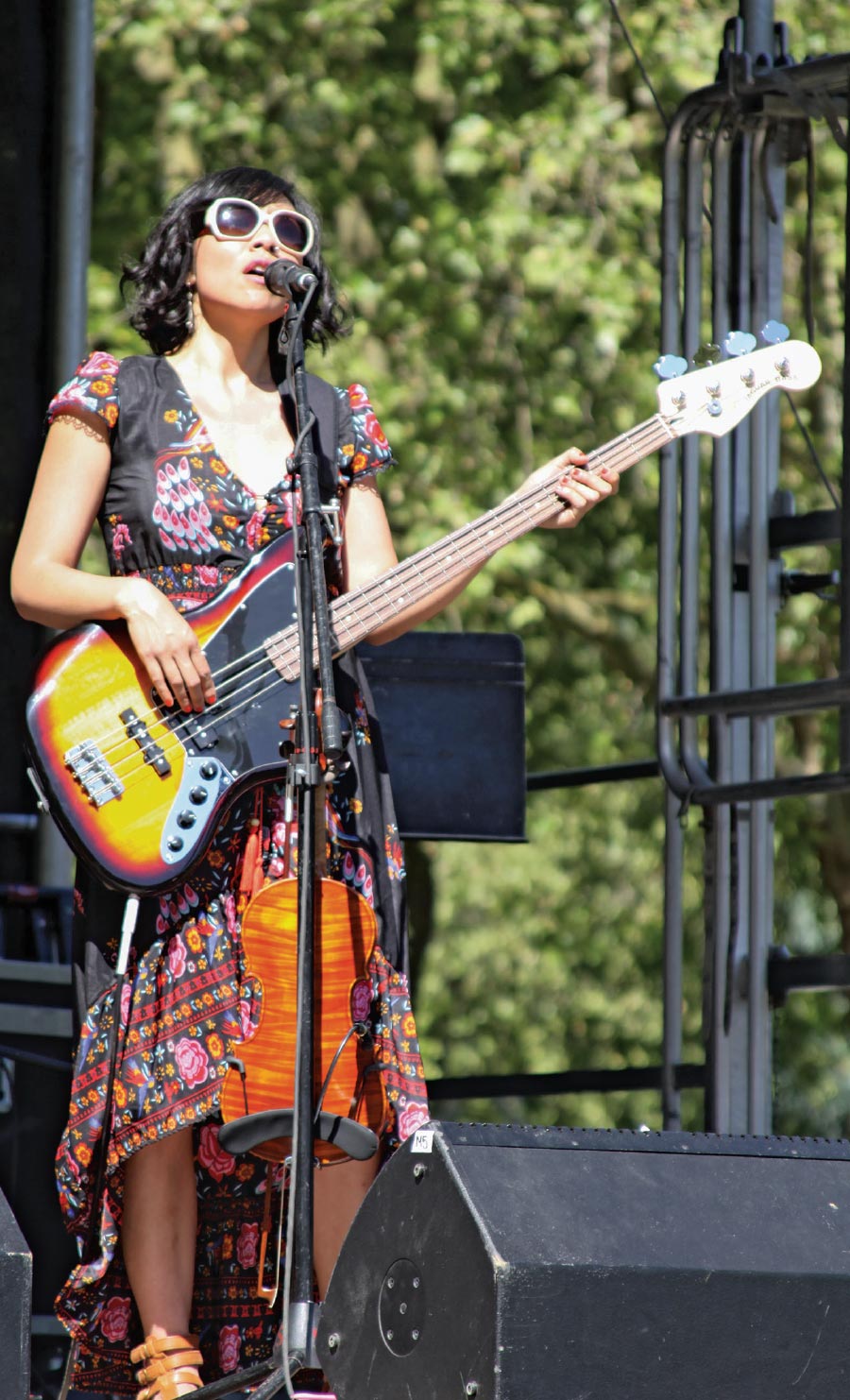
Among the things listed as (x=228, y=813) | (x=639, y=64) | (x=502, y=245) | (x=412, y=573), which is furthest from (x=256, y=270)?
(x=502, y=245)

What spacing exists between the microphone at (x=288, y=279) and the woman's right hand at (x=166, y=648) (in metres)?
0.42

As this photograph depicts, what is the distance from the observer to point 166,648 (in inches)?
107

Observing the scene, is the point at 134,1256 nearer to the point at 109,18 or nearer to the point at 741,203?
the point at 741,203

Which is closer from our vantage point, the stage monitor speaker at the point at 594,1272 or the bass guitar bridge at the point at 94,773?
the stage monitor speaker at the point at 594,1272

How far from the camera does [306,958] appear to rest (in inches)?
93.6

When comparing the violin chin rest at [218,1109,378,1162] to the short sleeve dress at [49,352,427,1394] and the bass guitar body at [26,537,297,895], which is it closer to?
the short sleeve dress at [49,352,427,1394]

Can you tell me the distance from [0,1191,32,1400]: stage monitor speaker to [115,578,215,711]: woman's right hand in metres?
0.93

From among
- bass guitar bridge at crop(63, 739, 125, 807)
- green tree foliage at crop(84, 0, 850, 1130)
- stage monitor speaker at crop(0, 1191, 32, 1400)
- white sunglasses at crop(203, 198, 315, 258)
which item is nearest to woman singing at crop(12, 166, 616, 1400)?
white sunglasses at crop(203, 198, 315, 258)

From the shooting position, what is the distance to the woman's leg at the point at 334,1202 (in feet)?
9.05

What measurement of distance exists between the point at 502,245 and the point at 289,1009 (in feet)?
21.9

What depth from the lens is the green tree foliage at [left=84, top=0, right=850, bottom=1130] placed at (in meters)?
8.88

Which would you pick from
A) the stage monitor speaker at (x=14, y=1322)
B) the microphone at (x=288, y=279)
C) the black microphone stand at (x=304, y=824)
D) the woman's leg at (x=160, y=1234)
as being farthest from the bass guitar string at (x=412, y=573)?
the stage monitor speaker at (x=14, y=1322)

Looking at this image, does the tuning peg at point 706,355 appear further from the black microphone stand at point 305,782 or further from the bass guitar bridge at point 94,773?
the bass guitar bridge at point 94,773

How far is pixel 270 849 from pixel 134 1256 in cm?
55
